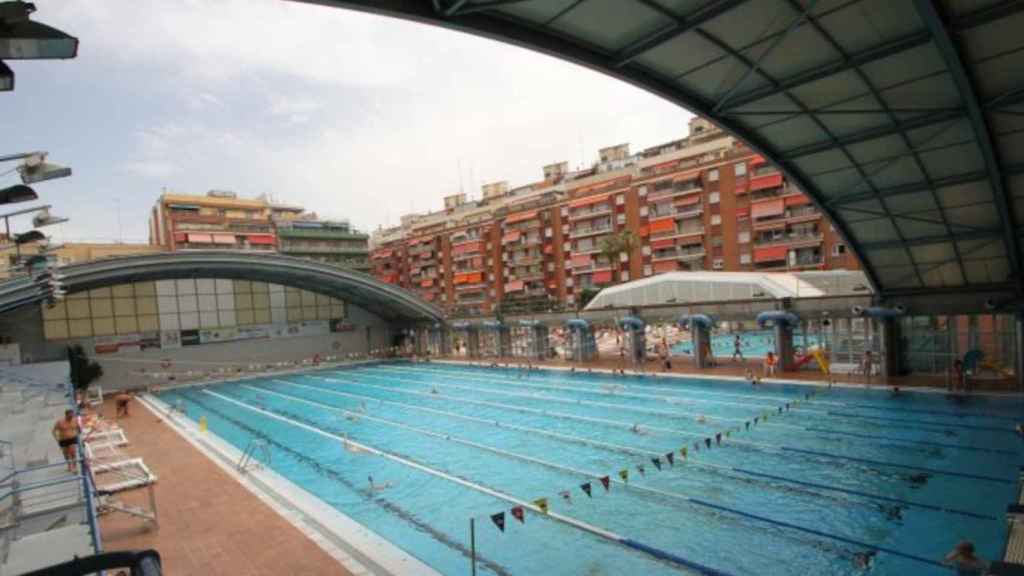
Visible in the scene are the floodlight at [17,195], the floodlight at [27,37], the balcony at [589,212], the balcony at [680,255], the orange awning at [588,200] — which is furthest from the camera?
the orange awning at [588,200]

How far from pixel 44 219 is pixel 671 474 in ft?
51.0

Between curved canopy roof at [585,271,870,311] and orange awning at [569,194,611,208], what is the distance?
921 inches

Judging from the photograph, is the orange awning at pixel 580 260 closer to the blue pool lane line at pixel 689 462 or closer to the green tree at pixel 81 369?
the blue pool lane line at pixel 689 462

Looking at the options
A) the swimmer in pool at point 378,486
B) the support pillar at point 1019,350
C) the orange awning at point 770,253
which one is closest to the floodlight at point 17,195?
the swimmer in pool at point 378,486

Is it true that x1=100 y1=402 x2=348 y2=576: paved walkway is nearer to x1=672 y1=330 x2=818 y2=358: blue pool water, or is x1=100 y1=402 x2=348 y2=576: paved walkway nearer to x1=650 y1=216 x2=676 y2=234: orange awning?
x1=672 y1=330 x2=818 y2=358: blue pool water

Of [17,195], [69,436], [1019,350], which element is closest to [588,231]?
[1019,350]

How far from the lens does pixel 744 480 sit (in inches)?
500

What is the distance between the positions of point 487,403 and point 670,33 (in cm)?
1803

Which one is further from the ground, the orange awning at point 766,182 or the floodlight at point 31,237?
the orange awning at point 766,182

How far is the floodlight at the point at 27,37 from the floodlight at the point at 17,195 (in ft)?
12.6

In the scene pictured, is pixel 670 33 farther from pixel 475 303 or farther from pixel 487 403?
pixel 475 303

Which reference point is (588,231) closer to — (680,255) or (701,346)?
(680,255)

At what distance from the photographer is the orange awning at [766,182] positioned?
151 ft

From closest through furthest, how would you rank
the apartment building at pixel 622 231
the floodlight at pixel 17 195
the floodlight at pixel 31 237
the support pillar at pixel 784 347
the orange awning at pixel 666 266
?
1. the floodlight at pixel 17 195
2. the floodlight at pixel 31 237
3. the support pillar at pixel 784 347
4. the apartment building at pixel 622 231
5. the orange awning at pixel 666 266
